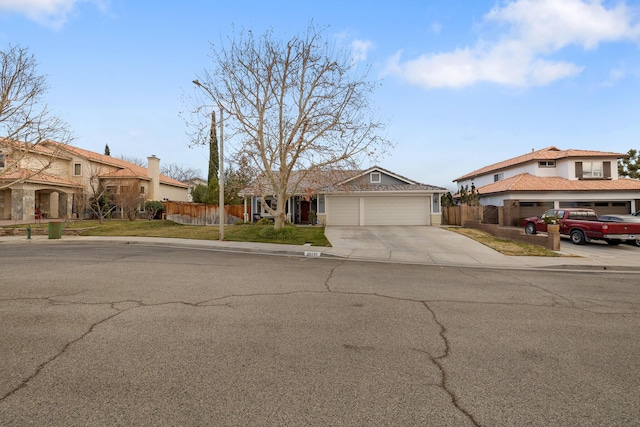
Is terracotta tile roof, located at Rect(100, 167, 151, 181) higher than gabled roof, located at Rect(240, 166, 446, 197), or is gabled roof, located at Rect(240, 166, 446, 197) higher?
terracotta tile roof, located at Rect(100, 167, 151, 181)

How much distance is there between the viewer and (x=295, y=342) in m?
4.59

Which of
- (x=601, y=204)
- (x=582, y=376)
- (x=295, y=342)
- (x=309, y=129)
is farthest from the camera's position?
(x=601, y=204)

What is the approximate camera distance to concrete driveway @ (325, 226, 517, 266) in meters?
14.0

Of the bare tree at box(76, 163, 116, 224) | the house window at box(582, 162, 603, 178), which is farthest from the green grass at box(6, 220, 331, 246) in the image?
the house window at box(582, 162, 603, 178)

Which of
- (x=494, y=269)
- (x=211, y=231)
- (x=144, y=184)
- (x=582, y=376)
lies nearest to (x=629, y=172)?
(x=494, y=269)

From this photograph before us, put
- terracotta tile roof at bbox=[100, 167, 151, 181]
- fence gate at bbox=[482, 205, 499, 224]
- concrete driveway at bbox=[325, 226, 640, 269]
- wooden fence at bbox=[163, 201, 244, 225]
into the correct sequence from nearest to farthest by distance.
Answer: concrete driveway at bbox=[325, 226, 640, 269]
wooden fence at bbox=[163, 201, 244, 225]
fence gate at bbox=[482, 205, 499, 224]
terracotta tile roof at bbox=[100, 167, 151, 181]

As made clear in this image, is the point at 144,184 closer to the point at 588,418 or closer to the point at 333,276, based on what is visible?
the point at 333,276

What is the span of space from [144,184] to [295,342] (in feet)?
122

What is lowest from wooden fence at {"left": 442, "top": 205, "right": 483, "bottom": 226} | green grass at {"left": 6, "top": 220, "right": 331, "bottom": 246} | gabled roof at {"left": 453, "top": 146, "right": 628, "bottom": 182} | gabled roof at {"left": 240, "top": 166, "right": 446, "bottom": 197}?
green grass at {"left": 6, "top": 220, "right": 331, "bottom": 246}

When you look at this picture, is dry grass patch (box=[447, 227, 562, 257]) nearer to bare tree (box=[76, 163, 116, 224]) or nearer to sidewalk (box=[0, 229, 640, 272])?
sidewalk (box=[0, 229, 640, 272])

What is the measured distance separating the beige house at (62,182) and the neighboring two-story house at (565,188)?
3117cm

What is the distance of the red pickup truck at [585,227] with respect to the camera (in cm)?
1717

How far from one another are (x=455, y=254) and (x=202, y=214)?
19.9 m

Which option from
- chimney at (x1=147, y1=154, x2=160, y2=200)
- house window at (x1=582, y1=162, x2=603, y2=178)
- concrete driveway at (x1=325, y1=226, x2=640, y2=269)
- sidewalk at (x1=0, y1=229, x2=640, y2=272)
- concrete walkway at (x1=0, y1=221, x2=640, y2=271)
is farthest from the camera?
chimney at (x1=147, y1=154, x2=160, y2=200)
